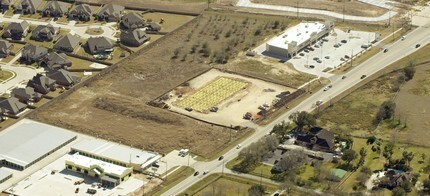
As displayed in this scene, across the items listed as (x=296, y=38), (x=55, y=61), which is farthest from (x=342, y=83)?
(x=55, y=61)

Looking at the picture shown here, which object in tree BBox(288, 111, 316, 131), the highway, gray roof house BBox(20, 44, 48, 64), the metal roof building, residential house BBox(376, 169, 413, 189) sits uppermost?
gray roof house BBox(20, 44, 48, 64)

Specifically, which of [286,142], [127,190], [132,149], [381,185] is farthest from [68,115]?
[381,185]

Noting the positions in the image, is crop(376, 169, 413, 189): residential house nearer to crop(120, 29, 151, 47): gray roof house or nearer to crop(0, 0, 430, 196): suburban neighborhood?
crop(0, 0, 430, 196): suburban neighborhood

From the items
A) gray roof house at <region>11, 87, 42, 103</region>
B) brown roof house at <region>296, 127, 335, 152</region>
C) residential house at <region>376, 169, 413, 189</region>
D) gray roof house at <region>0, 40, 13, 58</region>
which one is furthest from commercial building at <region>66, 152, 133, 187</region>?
gray roof house at <region>0, 40, 13, 58</region>

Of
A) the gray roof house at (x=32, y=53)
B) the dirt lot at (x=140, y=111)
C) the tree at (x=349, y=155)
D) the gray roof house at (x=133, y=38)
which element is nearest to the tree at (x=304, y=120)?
the dirt lot at (x=140, y=111)

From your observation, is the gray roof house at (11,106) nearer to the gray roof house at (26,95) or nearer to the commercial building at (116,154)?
the gray roof house at (26,95)

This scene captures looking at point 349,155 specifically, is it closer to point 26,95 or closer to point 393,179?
point 393,179
